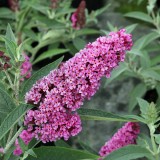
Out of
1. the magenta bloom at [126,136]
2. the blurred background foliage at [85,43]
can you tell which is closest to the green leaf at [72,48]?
the blurred background foliage at [85,43]

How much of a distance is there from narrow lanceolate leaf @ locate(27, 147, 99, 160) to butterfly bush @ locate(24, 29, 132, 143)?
7 cm

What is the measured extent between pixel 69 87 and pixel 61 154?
266mm

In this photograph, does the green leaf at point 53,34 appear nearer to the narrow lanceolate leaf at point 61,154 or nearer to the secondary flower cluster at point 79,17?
the secondary flower cluster at point 79,17

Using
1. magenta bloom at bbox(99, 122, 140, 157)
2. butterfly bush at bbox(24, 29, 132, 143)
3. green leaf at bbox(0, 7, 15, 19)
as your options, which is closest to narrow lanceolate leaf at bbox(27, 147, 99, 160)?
butterfly bush at bbox(24, 29, 132, 143)

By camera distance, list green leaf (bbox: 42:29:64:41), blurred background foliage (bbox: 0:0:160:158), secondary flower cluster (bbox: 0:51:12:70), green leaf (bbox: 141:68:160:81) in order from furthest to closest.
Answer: green leaf (bbox: 42:29:64:41)
blurred background foliage (bbox: 0:0:160:158)
green leaf (bbox: 141:68:160:81)
secondary flower cluster (bbox: 0:51:12:70)

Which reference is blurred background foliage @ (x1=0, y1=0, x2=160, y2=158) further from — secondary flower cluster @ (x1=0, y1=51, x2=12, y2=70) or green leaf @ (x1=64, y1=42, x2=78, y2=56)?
secondary flower cluster @ (x1=0, y1=51, x2=12, y2=70)

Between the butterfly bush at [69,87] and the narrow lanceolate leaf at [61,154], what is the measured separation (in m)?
0.07

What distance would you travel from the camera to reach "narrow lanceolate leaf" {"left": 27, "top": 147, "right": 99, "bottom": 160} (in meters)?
1.60

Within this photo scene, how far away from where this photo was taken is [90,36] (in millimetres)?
3736

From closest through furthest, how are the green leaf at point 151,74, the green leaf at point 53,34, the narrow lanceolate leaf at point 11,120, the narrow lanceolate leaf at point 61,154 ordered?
1. the narrow lanceolate leaf at point 11,120
2. the narrow lanceolate leaf at point 61,154
3. the green leaf at point 151,74
4. the green leaf at point 53,34

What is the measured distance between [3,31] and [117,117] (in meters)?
1.58

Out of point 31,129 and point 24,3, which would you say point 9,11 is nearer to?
point 24,3

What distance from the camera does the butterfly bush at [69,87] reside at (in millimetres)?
1510

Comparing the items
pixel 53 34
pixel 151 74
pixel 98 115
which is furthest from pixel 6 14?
pixel 98 115
